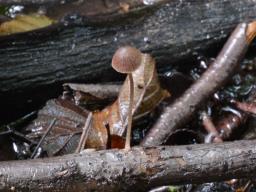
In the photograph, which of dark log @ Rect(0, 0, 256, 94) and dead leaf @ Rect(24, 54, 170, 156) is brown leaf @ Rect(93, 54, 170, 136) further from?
dark log @ Rect(0, 0, 256, 94)

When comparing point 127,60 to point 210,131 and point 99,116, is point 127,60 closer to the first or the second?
point 99,116

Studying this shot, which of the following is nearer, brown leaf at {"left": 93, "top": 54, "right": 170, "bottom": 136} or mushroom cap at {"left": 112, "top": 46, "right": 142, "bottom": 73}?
mushroom cap at {"left": 112, "top": 46, "right": 142, "bottom": 73}

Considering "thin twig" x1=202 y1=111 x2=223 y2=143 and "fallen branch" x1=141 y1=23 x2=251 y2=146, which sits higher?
"fallen branch" x1=141 y1=23 x2=251 y2=146

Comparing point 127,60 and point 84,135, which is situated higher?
point 127,60

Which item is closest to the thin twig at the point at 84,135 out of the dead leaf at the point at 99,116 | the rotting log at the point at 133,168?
→ the dead leaf at the point at 99,116

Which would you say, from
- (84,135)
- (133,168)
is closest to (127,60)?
(133,168)

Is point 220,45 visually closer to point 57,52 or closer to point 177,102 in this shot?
point 177,102

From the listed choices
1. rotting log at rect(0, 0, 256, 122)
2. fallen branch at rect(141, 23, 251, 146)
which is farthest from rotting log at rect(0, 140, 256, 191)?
rotting log at rect(0, 0, 256, 122)
